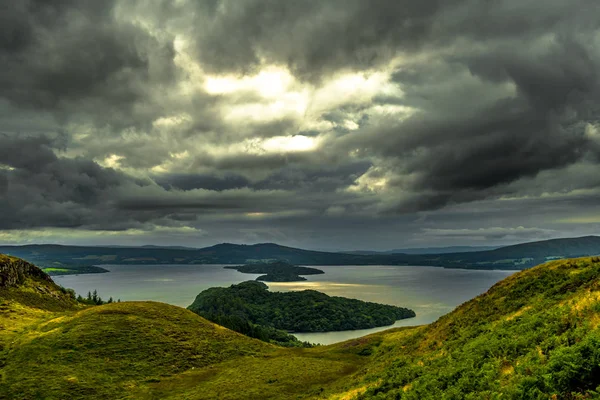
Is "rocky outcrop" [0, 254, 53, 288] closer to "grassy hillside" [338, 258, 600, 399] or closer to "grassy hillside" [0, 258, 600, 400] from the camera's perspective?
"grassy hillside" [0, 258, 600, 400]

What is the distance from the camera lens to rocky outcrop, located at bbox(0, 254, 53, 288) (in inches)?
4112

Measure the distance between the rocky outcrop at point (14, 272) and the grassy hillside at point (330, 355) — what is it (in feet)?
10.6

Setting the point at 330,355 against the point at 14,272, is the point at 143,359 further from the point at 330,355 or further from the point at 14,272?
the point at 14,272

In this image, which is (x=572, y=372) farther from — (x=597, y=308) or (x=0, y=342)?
(x=0, y=342)

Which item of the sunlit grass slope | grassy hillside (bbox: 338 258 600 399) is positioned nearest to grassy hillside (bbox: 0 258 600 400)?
grassy hillside (bbox: 338 258 600 399)

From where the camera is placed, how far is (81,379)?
55.5m

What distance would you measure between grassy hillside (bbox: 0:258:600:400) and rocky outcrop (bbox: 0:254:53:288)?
322 cm

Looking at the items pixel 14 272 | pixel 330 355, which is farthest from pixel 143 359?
pixel 14 272

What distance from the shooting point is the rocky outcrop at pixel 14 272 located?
104438mm

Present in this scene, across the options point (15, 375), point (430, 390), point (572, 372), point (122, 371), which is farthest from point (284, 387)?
point (572, 372)

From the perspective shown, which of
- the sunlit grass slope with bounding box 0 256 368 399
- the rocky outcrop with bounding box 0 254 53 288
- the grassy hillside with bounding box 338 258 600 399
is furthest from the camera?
the rocky outcrop with bounding box 0 254 53 288

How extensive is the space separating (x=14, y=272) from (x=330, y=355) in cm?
10614

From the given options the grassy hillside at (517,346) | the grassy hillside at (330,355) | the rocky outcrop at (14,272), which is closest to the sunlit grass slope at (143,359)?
the grassy hillside at (330,355)

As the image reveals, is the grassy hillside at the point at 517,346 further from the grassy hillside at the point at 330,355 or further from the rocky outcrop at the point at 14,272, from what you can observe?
the rocky outcrop at the point at 14,272
